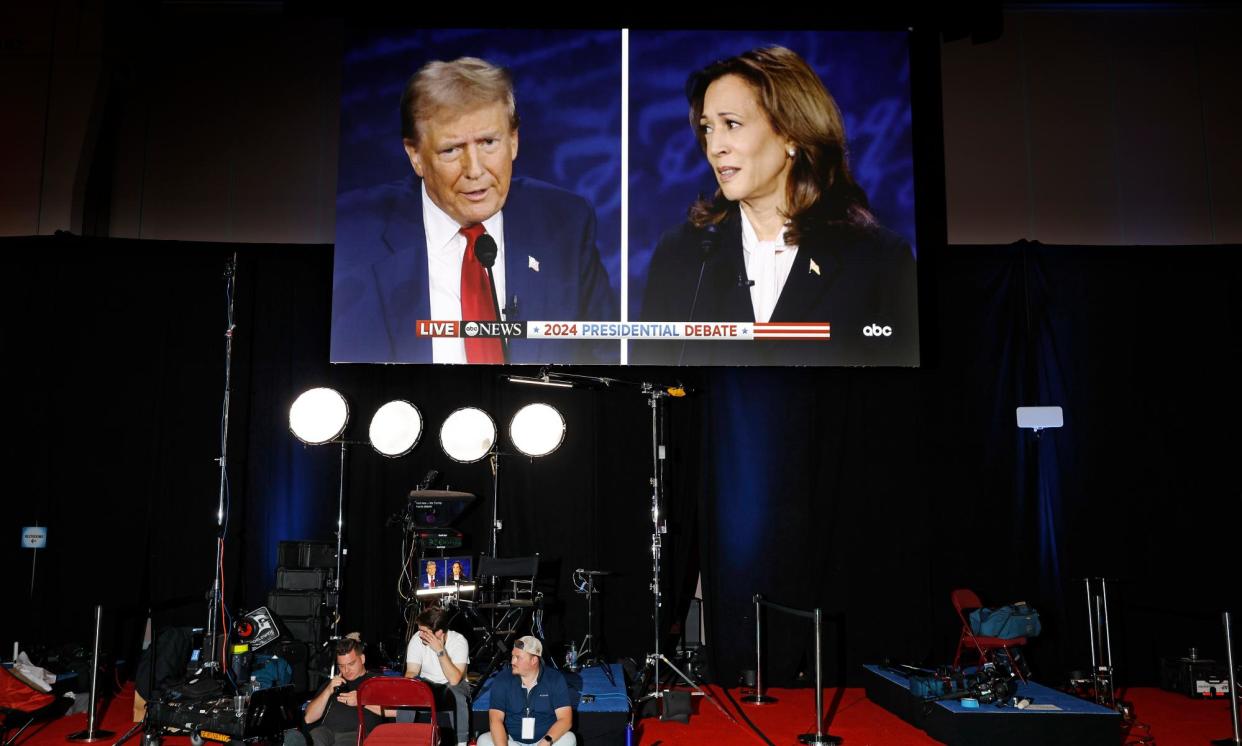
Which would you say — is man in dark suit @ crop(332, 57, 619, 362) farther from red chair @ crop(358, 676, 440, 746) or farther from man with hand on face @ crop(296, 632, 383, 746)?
red chair @ crop(358, 676, 440, 746)

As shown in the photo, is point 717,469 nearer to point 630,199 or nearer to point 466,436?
point 466,436

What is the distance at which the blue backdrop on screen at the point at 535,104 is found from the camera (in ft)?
23.4

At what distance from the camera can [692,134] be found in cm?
725

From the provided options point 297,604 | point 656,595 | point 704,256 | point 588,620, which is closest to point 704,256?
point 704,256

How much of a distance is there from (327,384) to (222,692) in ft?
10.2

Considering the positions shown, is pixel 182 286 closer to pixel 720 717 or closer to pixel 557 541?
pixel 557 541

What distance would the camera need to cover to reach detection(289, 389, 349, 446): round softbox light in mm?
6926

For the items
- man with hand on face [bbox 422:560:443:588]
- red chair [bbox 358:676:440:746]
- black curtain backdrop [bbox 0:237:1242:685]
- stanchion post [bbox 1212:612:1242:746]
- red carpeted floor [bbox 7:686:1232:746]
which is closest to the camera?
red chair [bbox 358:676:440:746]

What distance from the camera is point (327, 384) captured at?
7707 mm

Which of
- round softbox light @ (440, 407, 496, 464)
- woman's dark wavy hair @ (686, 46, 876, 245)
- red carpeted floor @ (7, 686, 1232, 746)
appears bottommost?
red carpeted floor @ (7, 686, 1232, 746)

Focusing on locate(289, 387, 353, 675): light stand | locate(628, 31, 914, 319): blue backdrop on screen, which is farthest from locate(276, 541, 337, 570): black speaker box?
locate(628, 31, 914, 319): blue backdrop on screen

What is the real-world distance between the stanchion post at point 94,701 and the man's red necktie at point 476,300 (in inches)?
114

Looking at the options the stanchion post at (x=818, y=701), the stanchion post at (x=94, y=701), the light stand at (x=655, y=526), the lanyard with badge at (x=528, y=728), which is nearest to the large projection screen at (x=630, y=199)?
the light stand at (x=655, y=526)

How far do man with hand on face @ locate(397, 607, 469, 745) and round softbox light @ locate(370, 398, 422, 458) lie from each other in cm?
191
